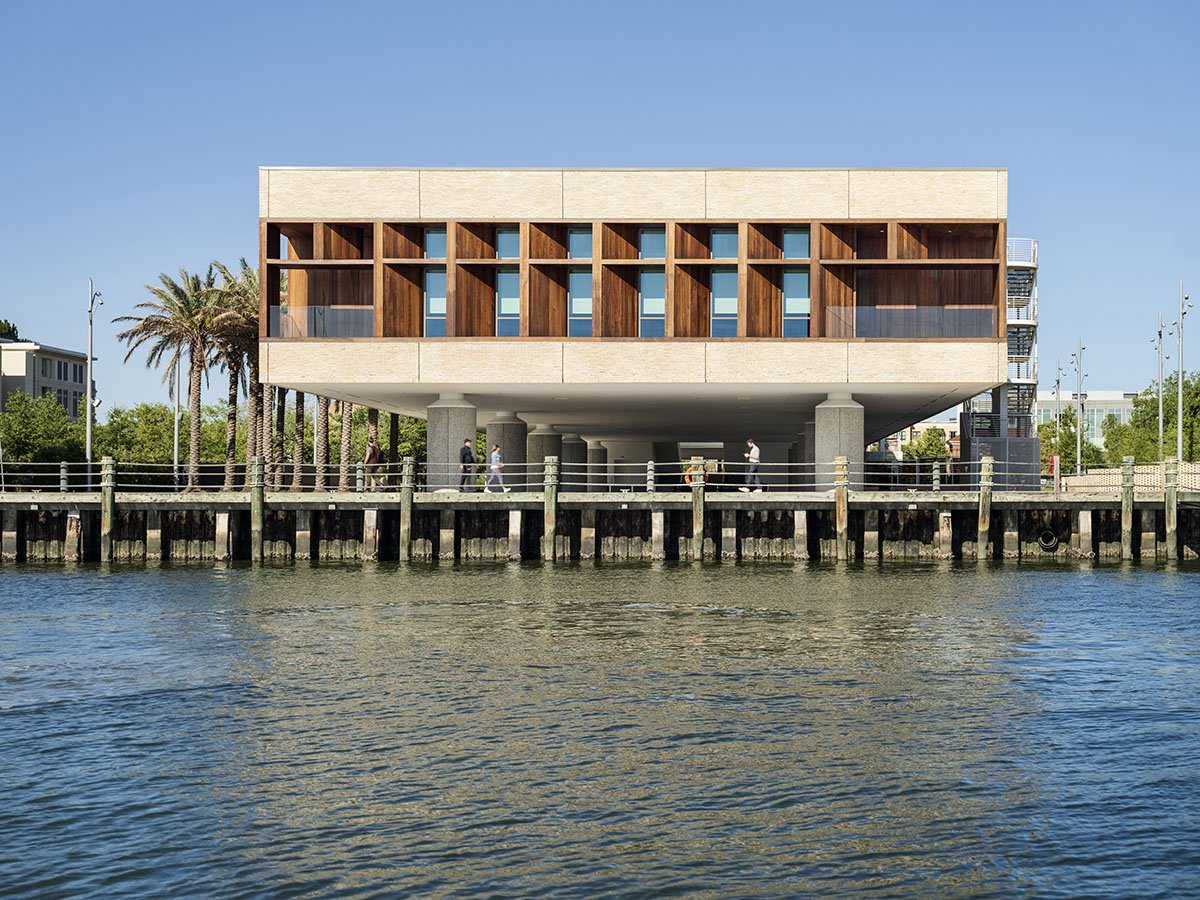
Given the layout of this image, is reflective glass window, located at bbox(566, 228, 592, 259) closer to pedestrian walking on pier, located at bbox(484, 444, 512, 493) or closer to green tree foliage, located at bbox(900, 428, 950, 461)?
pedestrian walking on pier, located at bbox(484, 444, 512, 493)

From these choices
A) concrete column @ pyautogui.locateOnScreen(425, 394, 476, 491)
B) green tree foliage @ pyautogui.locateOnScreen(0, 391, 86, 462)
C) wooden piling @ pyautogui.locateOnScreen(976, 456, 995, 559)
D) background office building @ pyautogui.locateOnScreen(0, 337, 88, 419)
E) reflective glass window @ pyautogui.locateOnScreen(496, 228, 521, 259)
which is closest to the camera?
wooden piling @ pyautogui.locateOnScreen(976, 456, 995, 559)

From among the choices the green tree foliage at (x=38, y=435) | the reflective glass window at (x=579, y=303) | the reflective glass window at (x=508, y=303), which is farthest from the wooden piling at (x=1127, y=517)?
the green tree foliage at (x=38, y=435)

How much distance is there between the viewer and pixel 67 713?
14.0 m

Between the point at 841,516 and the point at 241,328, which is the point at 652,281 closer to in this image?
the point at 841,516

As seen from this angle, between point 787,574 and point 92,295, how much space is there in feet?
134

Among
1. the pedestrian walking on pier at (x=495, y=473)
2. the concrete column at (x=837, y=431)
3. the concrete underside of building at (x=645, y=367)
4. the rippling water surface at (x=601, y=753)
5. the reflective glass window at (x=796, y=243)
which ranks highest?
the reflective glass window at (x=796, y=243)

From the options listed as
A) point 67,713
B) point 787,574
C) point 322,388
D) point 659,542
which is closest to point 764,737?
point 67,713

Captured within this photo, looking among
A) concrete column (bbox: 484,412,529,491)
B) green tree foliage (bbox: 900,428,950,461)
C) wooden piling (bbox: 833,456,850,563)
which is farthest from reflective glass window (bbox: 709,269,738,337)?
green tree foliage (bbox: 900,428,950,461)

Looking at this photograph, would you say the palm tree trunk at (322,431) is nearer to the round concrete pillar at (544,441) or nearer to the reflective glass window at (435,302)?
the round concrete pillar at (544,441)

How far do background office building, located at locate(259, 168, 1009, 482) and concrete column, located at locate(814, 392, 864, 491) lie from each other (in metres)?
0.06

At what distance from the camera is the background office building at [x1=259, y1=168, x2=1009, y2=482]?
35656 millimetres

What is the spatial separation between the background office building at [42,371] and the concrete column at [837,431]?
80415mm

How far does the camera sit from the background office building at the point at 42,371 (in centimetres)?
10812

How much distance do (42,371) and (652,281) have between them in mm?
89249
